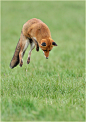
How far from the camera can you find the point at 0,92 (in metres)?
4.77

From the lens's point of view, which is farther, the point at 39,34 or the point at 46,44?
the point at 39,34

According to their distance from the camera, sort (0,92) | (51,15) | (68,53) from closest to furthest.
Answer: (0,92)
(68,53)
(51,15)

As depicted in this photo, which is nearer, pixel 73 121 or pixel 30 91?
pixel 73 121

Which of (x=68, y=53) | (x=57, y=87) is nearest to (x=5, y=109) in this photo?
(x=57, y=87)

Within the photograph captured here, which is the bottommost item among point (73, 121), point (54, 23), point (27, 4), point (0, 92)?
point (73, 121)

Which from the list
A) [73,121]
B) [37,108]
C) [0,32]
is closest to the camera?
[73,121]

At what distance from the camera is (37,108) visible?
3660 millimetres

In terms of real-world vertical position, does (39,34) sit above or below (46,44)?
above

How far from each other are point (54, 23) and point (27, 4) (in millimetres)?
9385

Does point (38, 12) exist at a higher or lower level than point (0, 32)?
higher

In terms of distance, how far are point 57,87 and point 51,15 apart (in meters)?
20.1

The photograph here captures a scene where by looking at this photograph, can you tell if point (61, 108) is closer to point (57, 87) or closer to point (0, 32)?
point (57, 87)

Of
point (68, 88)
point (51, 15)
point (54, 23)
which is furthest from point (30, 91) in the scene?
point (51, 15)

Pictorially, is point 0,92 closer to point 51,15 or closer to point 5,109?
point 5,109
